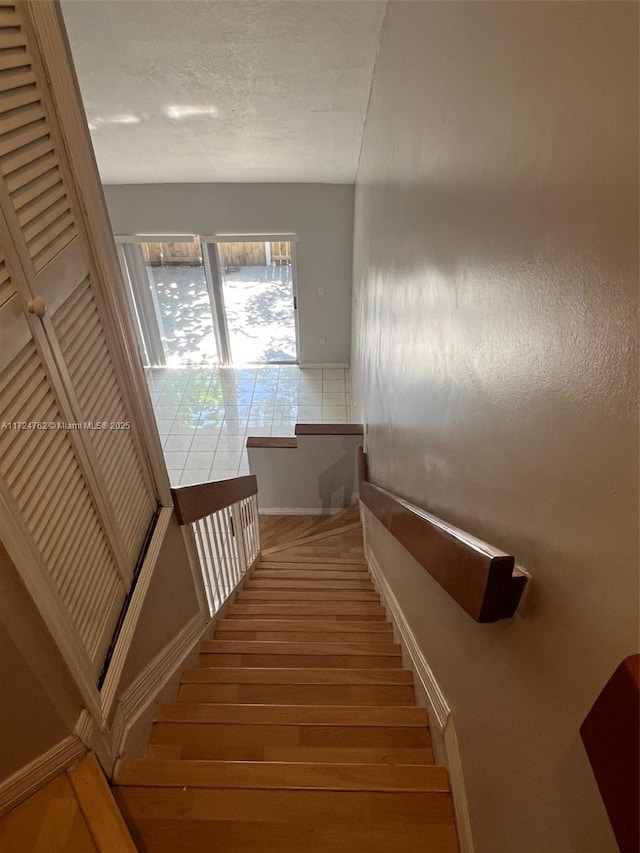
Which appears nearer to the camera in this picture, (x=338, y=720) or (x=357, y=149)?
(x=338, y=720)

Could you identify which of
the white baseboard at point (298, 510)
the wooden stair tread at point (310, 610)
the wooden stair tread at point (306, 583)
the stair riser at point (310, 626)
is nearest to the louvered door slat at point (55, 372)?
the stair riser at point (310, 626)

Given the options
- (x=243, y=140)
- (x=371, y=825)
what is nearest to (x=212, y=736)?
(x=371, y=825)

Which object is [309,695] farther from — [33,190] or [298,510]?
[298,510]

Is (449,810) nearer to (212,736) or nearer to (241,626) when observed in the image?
(212,736)

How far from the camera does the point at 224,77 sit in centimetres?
292

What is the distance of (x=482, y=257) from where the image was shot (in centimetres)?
105

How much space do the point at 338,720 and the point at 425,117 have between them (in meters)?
1.92

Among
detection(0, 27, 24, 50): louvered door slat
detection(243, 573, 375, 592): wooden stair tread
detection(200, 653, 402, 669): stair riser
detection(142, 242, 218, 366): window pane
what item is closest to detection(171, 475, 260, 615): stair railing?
detection(243, 573, 375, 592): wooden stair tread

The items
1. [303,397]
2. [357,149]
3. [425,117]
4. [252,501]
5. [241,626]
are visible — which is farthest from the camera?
[303,397]

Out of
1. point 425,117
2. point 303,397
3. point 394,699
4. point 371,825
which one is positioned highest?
point 425,117

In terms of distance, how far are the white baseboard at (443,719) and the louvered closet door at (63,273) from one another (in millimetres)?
1041

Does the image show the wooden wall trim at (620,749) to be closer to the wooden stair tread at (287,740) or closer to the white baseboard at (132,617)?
the wooden stair tread at (287,740)

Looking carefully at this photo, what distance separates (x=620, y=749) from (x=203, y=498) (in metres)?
1.94

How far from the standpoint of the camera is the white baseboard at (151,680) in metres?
1.50
